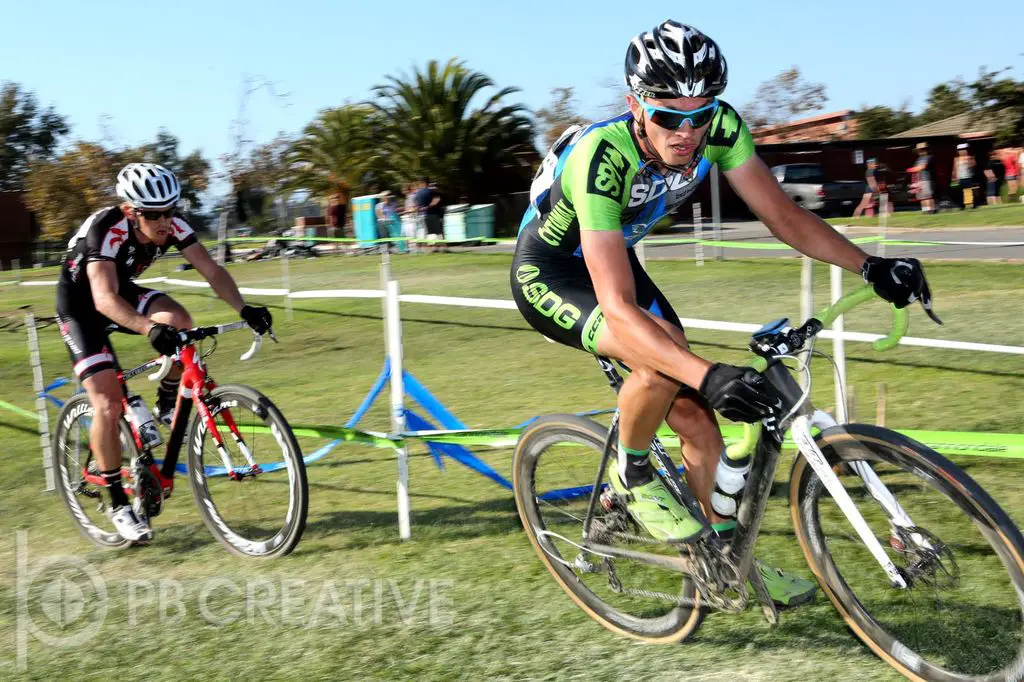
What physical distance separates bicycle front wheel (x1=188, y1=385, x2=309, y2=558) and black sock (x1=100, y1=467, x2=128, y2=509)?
47cm

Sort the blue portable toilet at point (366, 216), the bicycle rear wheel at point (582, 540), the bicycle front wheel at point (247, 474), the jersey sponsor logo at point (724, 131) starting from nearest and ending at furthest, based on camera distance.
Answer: the jersey sponsor logo at point (724, 131) → the bicycle rear wheel at point (582, 540) → the bicycle front wheel at point (247, 474) → the blue portable toilet at point (366, 216)

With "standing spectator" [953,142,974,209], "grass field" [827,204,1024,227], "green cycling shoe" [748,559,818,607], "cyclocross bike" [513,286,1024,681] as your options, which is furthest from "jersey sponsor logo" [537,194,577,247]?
"standing spectator" [953,142,974,209]

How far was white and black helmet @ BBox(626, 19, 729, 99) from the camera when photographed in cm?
321

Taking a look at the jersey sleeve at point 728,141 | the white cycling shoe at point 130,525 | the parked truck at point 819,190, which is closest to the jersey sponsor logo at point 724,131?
the jersey sleeve at point 728,141

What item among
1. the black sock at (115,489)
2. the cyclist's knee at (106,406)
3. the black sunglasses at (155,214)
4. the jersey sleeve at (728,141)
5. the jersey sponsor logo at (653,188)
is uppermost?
the jersey sleeve at (728,141)

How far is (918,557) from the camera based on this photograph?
3029mm

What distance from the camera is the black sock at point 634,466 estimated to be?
3.55 m

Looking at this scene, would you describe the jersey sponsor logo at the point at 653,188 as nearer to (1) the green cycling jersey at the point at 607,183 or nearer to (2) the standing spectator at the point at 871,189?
(1) the green cycling jersey at the point at 607,183

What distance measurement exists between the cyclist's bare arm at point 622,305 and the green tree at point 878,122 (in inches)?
2875

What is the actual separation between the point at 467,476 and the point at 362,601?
6.50ft

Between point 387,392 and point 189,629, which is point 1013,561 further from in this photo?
point 387,392

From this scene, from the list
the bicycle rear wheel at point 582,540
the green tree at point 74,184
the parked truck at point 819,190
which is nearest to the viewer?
the bicycle rear wheel at point 582,540

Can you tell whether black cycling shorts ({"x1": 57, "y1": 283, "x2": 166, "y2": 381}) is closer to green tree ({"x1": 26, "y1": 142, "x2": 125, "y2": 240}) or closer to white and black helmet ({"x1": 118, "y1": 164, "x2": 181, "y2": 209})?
white and black helmet ({"x1": 118, "y1": 164, "x2": 181, "y2": 209})

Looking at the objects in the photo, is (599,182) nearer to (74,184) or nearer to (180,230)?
(180,230)
